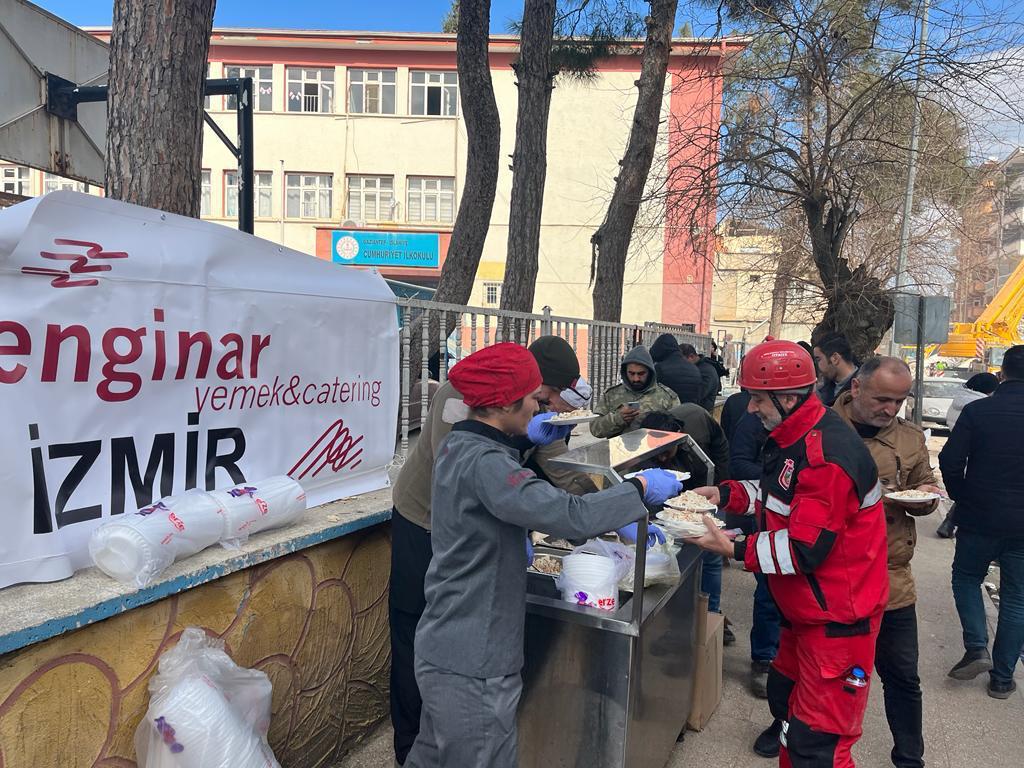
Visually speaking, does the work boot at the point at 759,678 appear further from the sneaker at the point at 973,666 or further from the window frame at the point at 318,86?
the window frame at the point at 318,86

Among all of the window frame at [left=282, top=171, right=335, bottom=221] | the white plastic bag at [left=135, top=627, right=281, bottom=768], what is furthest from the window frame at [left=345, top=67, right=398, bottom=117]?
the white plastic bag at [left=135, top=627, right=281, bottom=768]

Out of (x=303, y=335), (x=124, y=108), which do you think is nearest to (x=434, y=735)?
(x=303, y=335)

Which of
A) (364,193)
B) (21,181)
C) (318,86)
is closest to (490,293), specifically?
(364,193)

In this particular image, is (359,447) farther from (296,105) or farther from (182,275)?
(296,105)

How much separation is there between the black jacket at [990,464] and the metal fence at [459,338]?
2.77m

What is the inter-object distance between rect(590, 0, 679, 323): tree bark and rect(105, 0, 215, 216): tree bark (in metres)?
5.79

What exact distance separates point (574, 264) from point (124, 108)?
23.3 meters

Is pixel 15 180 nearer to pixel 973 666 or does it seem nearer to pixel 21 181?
pixel 21 181

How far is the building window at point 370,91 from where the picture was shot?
83.8 ft

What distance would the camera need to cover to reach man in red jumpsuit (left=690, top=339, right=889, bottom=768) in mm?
2416

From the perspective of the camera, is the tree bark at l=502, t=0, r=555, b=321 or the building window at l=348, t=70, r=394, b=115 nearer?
the tree bark at l=502, t=0, r=555, b=321

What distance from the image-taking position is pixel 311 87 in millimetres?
25562

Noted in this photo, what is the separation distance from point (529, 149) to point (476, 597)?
5.66 metres

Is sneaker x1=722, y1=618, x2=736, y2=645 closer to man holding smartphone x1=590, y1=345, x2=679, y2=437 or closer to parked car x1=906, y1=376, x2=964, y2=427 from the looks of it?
man holding smartphone x1=590, y1=345, x2=679, y2=437
